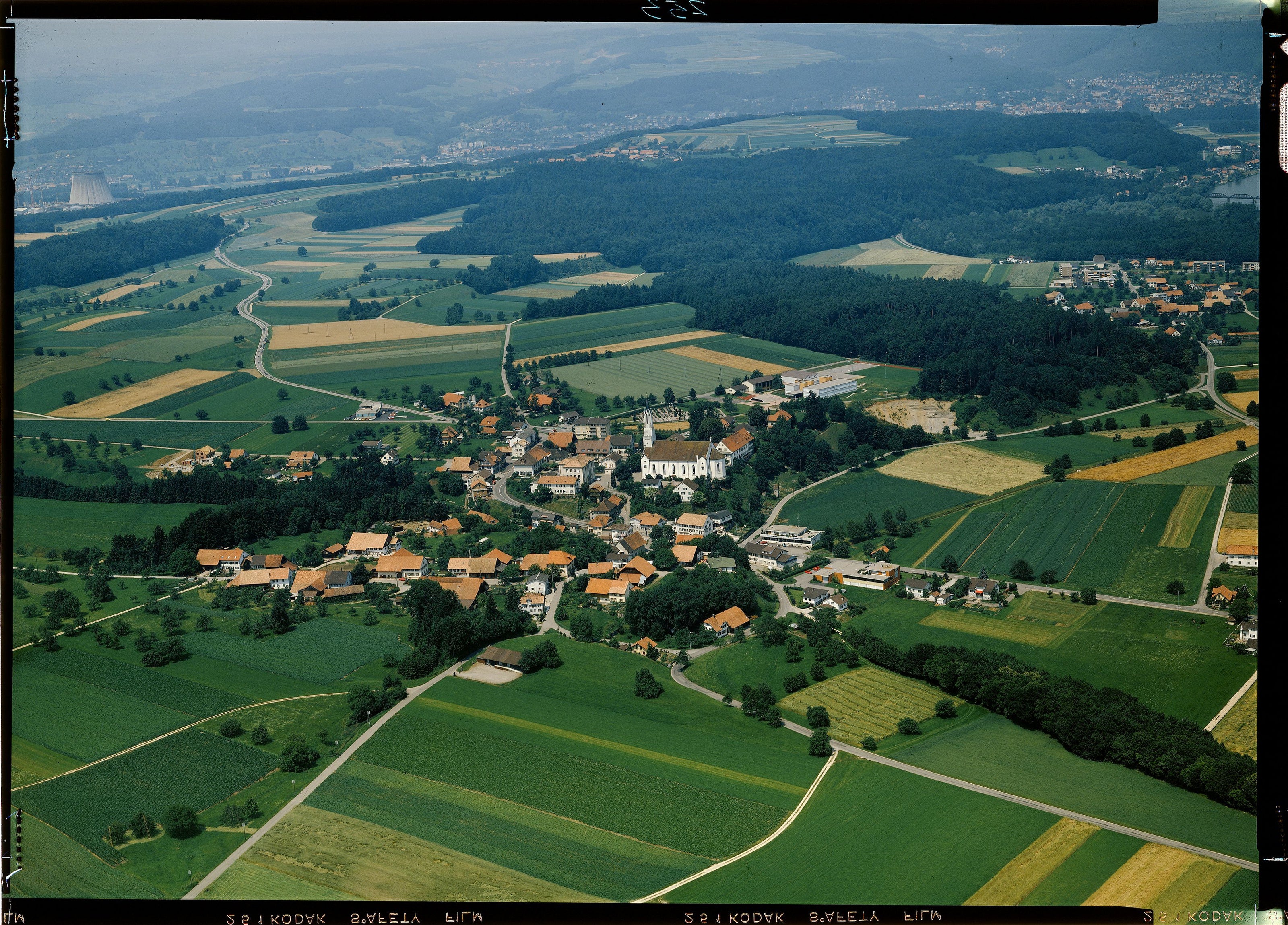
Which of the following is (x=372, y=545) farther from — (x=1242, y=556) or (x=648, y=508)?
(x=1242, y=556)

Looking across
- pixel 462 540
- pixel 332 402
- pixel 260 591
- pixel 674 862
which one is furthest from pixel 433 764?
pixel 332 402

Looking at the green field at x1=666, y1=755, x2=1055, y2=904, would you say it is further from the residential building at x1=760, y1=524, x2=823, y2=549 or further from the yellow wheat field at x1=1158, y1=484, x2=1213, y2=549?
the residential building at x1=760, y1=524, x2=823, y2=549

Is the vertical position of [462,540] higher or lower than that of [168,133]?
lower

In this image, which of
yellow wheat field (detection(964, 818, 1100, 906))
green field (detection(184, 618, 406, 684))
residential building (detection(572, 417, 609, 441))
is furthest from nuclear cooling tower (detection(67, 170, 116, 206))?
yellow wheat field (detection(964, 818, 1100, 906))

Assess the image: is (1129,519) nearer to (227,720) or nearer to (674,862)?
(674,862)

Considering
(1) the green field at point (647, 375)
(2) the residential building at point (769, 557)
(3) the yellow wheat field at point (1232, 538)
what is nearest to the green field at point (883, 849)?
(3) the yellow wheat field at point (1232, 538)
